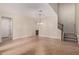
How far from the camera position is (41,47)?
7.25 ft

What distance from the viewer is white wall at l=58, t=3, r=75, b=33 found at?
2219mm

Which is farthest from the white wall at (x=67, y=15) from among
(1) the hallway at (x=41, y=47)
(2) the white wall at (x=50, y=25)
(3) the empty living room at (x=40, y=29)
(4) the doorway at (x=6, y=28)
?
(4) the doorway at (x=6, y=28)

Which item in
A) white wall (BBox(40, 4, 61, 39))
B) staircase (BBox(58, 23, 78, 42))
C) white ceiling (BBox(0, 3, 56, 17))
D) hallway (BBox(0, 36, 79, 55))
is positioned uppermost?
white ceiling (BBox(0, 3, 56, 17))

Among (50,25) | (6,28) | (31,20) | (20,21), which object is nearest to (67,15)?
(50,25)

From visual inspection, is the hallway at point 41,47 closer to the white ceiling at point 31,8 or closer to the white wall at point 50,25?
the white wall at point 50,25

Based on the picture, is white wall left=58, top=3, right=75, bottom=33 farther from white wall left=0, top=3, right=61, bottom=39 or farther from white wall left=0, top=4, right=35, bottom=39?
white wall left=0, top=4, right=35, bottom=39

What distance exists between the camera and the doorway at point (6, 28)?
218cm

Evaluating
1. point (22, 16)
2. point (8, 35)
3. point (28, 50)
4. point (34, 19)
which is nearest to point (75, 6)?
point (34, 19)

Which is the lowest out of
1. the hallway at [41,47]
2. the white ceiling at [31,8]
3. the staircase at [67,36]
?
the hallway at [41,47]

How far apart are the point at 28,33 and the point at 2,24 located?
474mm

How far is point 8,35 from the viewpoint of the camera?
2211 mm

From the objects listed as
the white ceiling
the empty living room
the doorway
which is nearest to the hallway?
the empty living room

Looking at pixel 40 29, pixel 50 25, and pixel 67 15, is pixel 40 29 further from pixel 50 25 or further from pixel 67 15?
pixel 67 15

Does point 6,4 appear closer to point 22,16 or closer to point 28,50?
point 22,16
